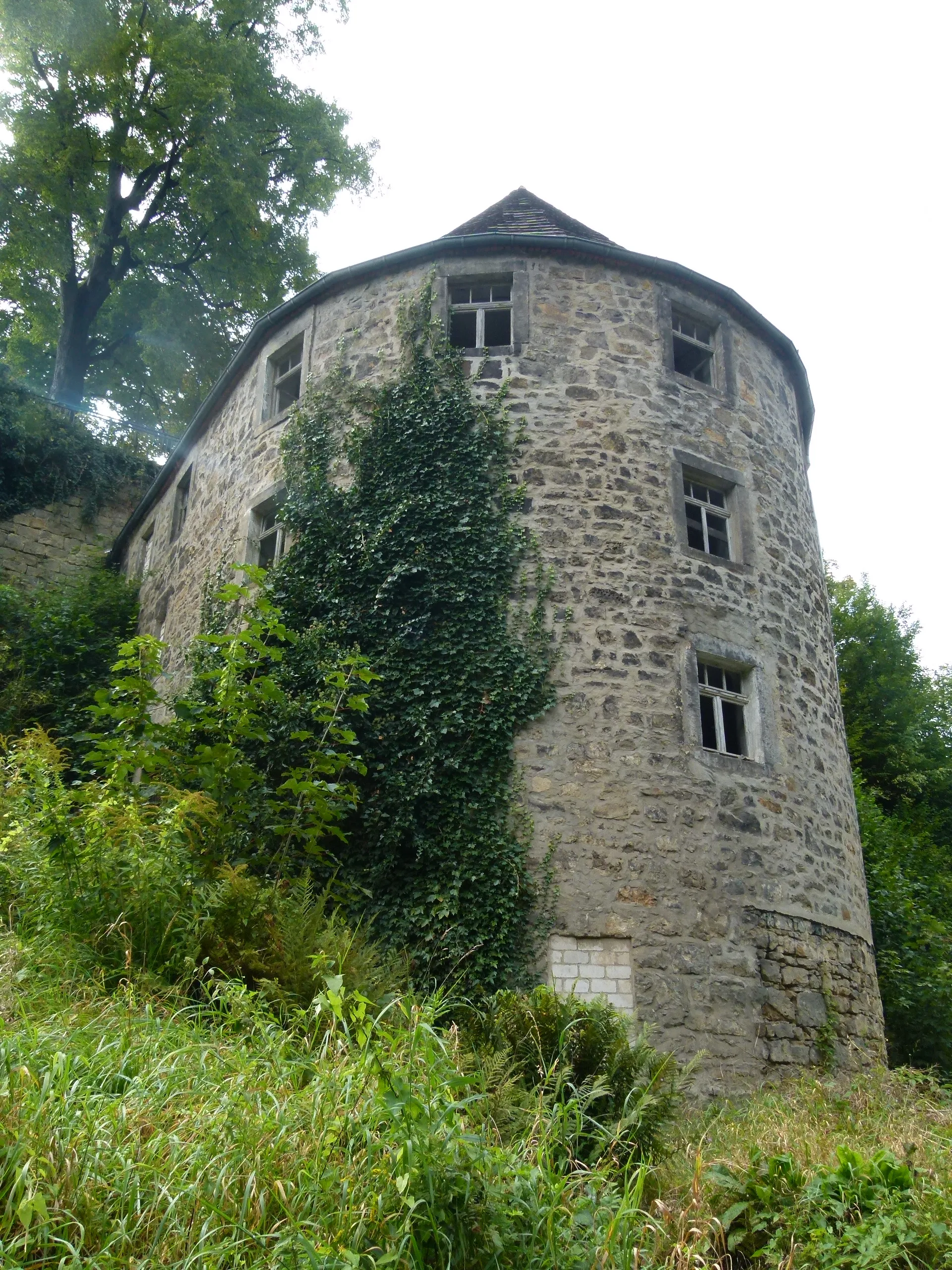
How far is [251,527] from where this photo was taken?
43.6 feet

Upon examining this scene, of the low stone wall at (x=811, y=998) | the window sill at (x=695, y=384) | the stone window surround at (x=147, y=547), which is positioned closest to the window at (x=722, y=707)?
the low stone wall at (x=811, y=998)

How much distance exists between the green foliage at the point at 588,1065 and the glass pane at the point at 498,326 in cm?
749

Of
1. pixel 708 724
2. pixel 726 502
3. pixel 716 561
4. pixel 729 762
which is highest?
pixel 726 502

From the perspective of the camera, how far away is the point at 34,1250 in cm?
371

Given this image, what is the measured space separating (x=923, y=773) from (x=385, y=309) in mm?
14878

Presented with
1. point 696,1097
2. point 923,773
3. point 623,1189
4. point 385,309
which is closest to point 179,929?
point 623,1189

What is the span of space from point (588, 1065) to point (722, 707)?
5054 millimetres

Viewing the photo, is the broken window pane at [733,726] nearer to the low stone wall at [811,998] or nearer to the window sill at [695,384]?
the low stone wall at [811,998]

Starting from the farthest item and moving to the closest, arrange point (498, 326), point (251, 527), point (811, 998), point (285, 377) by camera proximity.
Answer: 1. point (285, 377)
2. point (251, 527)
3. point (498, 326)
4. point (811, 998)

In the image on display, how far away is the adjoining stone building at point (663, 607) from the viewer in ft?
31.6

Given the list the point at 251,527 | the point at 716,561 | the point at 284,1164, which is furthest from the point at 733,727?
the point at 284,1164

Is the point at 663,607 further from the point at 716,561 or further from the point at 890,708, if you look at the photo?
the point at 890,708

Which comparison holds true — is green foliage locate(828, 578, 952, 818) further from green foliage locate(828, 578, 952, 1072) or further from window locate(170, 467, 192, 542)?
window locate(170, 467, 192, 542)

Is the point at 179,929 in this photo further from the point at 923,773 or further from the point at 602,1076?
the point at 923,773
